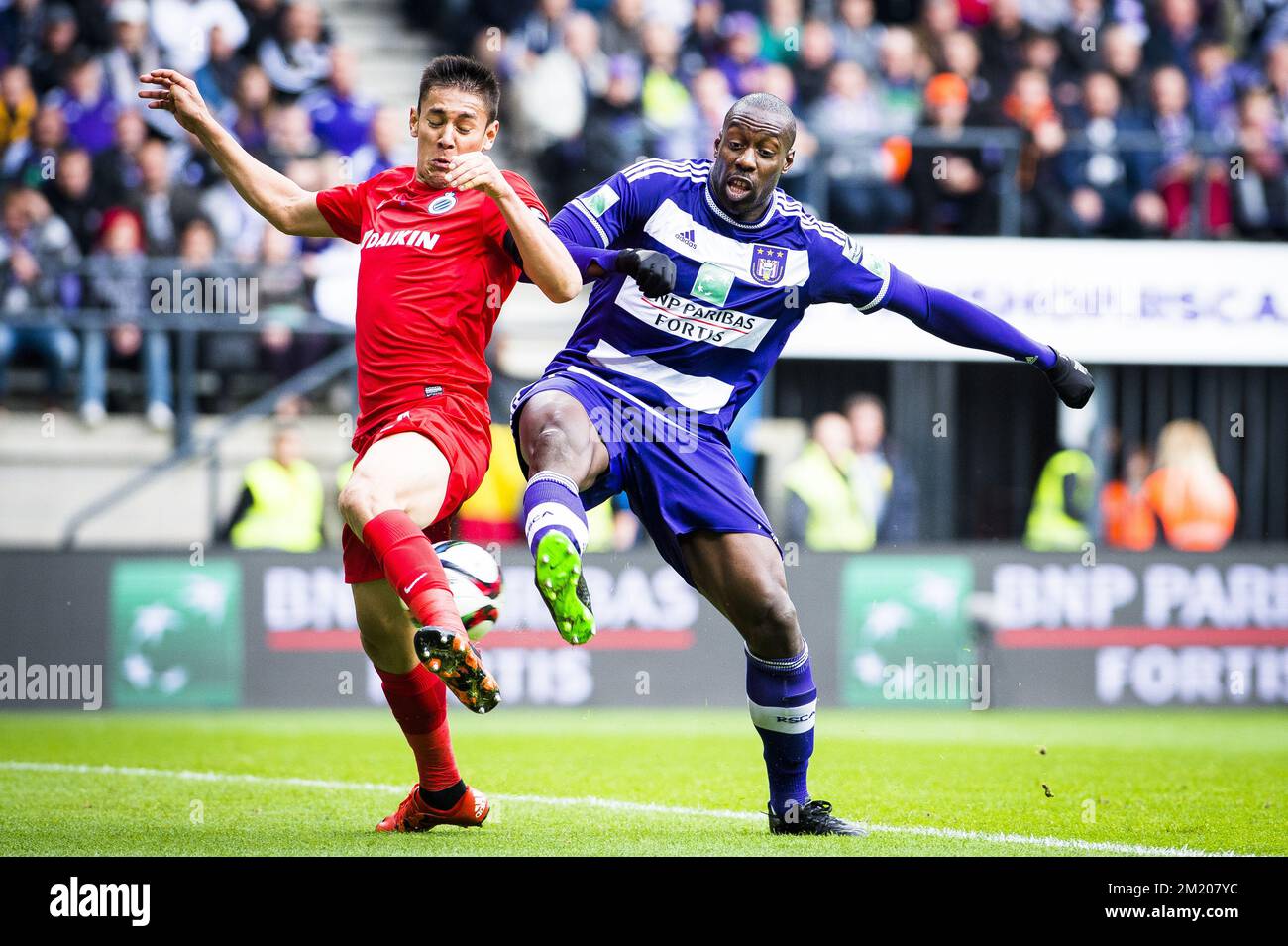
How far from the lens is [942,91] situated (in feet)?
47.6

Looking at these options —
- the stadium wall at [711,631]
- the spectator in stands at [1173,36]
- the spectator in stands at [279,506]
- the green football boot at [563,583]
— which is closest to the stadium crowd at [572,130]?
the spectator in stands at [1173,36]

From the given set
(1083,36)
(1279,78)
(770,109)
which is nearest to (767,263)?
(770,109)

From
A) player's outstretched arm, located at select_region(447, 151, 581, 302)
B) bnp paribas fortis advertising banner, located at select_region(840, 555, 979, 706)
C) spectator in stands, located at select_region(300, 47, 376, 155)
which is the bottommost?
bnp paribas fortis advertising banner, located at select_region(840, 555, 979, 706)

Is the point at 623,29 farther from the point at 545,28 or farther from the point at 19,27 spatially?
the point at 19,27

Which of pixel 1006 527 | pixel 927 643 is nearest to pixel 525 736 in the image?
pixel 927 643

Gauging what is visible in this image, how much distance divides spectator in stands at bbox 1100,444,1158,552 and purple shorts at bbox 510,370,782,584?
25.8ft

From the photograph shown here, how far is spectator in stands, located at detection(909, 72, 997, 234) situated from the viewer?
44.3ft

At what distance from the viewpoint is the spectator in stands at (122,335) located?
41.4 feet

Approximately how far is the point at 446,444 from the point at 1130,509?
8899mm

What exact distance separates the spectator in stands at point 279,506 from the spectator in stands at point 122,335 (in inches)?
40.8

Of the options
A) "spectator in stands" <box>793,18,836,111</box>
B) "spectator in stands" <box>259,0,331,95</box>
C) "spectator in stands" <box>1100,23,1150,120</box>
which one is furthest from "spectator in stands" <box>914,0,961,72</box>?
"spectator in stands" <box>259,0,331,95</box>

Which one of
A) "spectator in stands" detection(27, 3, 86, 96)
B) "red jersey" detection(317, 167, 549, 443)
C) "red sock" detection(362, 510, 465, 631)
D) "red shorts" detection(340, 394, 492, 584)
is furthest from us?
"spectator in stands" detection(27, 3, 86, 96)

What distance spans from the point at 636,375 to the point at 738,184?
0.77 meters

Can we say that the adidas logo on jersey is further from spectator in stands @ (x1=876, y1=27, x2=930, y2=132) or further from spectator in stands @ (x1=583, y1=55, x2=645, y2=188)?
spectator in stands @ (x1=876, y1=27, x2=930, y2=132)
